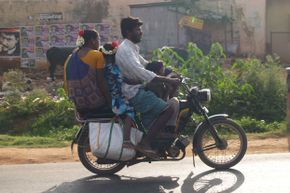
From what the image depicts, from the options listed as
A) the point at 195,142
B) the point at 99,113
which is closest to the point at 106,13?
the point at 99,113

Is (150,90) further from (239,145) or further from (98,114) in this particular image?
(239,145)

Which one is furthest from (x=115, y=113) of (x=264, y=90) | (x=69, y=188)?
(x=264, y=90)

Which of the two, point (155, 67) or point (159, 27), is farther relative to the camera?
point (159, 27)

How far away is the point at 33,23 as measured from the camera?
24.1 m

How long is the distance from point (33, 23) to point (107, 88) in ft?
61.1

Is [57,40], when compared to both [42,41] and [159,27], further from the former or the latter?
[159,27]

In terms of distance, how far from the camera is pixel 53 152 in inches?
350

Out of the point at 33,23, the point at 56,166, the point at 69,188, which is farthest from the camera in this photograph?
the point at 33,23

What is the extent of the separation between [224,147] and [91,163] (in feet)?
5.51

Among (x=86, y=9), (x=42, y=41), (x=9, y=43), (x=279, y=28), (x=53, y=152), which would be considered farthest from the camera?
(x=279, y=28)

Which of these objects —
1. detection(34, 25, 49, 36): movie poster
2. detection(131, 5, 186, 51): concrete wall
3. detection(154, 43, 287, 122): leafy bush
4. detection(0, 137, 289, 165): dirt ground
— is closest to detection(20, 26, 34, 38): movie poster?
detection(34, 25, 49, 36): movie poster

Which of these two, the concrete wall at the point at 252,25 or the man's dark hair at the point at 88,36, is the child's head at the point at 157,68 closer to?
the man's dark hair at the point at 88,36

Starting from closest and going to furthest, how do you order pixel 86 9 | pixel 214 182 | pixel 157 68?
pixel 214 182
pixel 157 68
pixel 86 9

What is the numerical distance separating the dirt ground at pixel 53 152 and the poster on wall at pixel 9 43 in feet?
50.8
